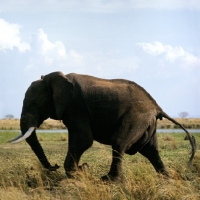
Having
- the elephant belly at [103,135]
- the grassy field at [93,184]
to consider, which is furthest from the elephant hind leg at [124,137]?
the grassy field at [93,184]

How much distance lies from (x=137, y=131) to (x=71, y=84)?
4.82 feet

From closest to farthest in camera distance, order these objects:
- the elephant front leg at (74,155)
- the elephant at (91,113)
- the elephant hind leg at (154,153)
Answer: the elephant front leg at (74,155) < the elephant at (91,113) < the elephant hind leg at (154,153)

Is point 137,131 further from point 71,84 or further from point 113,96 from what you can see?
point 71,84

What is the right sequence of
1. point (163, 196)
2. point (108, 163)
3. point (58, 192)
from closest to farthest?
point (163, 196) < point (58, 192) < point (108, 163)

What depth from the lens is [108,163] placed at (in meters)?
12.2

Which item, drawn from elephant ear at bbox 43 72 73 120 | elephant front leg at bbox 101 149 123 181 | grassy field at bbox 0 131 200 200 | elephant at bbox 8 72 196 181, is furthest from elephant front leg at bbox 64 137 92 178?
elephant ear at bbox 43 72 73 120

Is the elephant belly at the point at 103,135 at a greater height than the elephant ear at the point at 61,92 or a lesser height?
lesser

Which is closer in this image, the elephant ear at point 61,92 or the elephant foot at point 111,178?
the elephant foot at point 111,178

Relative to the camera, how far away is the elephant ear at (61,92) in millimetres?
10570

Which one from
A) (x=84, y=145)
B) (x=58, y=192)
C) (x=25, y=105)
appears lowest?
(x=58, y=192)

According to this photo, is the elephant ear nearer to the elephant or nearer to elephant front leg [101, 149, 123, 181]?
the elephant

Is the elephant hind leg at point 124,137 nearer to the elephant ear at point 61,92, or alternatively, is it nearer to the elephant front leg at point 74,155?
the elephant front leg at point 74,155

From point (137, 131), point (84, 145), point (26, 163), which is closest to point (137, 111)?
point (137, 131)

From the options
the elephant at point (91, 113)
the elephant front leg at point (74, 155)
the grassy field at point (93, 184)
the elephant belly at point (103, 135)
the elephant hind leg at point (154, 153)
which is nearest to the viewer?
the grassy field at point (93, 184)
